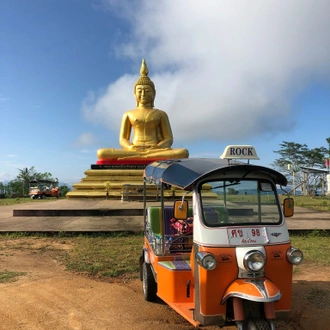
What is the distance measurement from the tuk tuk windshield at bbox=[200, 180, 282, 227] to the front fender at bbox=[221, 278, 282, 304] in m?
0.65

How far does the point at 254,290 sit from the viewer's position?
3.15 m

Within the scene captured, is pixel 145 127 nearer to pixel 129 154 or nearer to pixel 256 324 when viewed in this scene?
pixel 129 154

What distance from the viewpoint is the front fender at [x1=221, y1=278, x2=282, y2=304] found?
3.07 metres

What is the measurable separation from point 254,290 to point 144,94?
1988cm

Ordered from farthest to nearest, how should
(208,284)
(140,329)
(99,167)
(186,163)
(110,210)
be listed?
(99,167) < (110,210) < (186,163) < (140,329) < (208,284)

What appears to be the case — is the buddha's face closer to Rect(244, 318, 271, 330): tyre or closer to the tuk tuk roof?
the tuk tuk roof

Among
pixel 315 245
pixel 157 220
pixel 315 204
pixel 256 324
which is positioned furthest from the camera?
pixel 315 204

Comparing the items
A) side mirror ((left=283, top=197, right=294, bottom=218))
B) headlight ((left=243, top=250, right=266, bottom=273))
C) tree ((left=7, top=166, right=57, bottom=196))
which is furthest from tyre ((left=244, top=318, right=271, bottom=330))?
tree ((left=7, top=166, right=57, bottom=196))

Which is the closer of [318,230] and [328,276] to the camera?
[328,276]

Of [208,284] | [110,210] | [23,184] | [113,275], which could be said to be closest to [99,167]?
[110,210]

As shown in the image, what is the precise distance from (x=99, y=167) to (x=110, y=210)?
8442 millimetres

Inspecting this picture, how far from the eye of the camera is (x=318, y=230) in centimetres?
949

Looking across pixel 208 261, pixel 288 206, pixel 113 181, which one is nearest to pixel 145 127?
pixel 113 181

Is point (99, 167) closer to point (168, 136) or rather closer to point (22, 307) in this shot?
point (168, 136)
